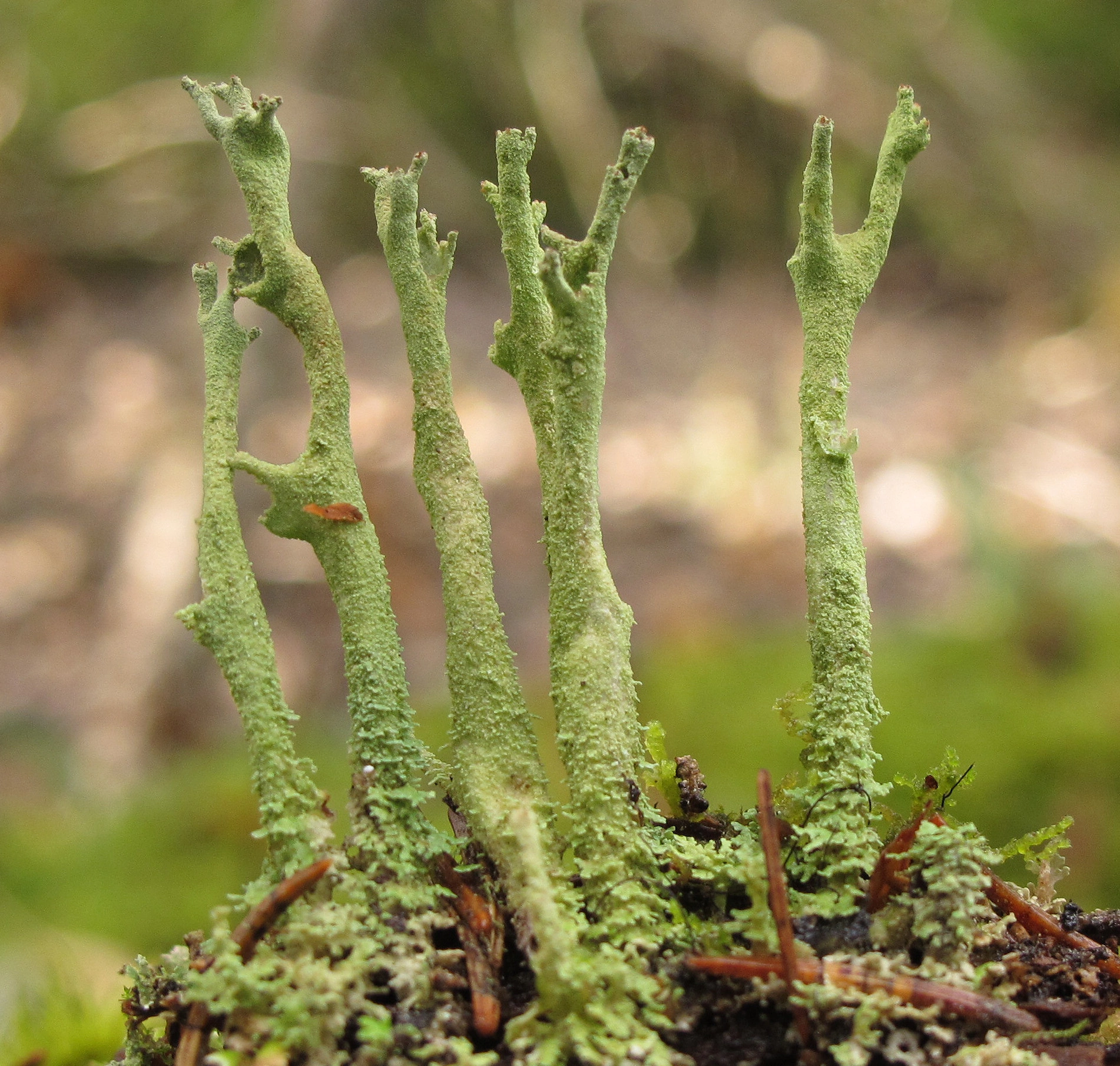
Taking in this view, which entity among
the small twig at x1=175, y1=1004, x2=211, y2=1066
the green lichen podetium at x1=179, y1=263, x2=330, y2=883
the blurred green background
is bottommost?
the small twig at x1=175, y1=1004, x2=211, y2=1066

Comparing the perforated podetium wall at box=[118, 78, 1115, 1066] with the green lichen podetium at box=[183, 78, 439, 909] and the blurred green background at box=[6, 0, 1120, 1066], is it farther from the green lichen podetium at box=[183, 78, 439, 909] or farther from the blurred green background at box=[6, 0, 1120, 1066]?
the blurred green background at box=[6, 0, 1120, 1066]

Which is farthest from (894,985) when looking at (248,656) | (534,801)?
(248,656)

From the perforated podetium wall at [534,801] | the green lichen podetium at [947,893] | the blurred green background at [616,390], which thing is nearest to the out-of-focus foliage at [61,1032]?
the perforated podetium wall at [534,801]

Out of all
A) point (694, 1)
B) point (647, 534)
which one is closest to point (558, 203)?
point (694, 1)

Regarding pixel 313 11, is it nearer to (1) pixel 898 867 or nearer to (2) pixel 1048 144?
(2) pixel 1048 144

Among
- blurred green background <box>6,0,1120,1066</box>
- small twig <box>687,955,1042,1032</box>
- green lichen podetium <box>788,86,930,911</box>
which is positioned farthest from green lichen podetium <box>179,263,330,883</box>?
blurred green background <box>6,0,1120,1066</box>

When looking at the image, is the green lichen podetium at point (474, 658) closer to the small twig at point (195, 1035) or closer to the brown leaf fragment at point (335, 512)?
the brown leaf fragment at point (335, 512)
